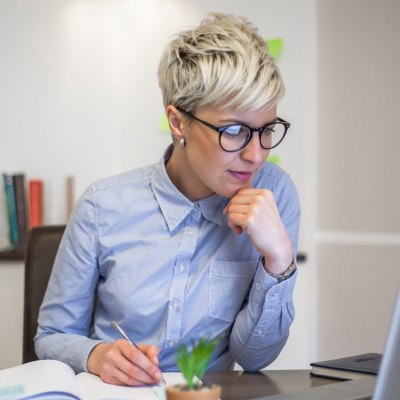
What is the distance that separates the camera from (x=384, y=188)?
105 inches

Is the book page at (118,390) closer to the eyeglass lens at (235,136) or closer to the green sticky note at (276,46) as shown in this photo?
the eyeglass lens at (235,136)

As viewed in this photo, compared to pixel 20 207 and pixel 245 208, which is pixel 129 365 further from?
pixel 20 207

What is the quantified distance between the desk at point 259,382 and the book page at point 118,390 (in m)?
0.08

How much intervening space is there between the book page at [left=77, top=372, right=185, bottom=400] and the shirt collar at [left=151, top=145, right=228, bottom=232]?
14.6 inches

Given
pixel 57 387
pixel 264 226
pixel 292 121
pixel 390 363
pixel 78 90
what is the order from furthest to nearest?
pixel 78 90 → pixel 292 121 → pixel 264 226 → pixel 57 387 → pixel 390 363

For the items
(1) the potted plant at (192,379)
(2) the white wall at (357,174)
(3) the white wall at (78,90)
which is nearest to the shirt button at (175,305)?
(1) the potted plant at (192,379)

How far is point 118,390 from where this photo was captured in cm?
124

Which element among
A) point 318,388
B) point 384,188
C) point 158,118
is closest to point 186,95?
point 318,388

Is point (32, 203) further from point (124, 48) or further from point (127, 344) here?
point (127, 344)

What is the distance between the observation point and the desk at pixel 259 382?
47.6 inches

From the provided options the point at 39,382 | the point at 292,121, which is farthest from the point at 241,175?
the point at 292,121

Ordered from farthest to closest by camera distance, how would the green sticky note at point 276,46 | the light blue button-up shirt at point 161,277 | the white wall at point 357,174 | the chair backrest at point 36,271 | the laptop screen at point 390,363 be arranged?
the green sticky note at point 276,46 < the white wall at point 357,174 < the chair backrest at point 36,271 < the light blue button-up shirt at point 161,277 < the laptop screen at point 390,363

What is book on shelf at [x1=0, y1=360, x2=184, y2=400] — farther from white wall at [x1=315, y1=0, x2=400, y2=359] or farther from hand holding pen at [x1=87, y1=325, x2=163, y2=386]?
white wall at [x1=315, y1=0, x2=400, y2=359]

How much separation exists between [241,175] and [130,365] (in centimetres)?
46
